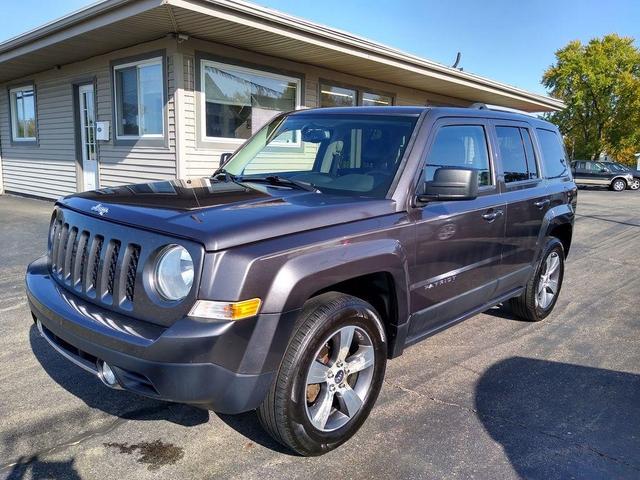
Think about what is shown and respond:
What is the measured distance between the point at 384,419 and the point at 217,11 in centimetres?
629

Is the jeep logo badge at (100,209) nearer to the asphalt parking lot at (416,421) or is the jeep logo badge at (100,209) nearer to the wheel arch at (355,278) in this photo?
the wheel arch at (355,278)

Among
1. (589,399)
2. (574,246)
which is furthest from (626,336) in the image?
(574,246)

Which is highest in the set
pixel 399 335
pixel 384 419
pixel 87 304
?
pixel 87 304

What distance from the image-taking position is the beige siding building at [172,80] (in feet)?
27.0

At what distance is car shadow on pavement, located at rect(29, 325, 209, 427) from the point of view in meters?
3.08

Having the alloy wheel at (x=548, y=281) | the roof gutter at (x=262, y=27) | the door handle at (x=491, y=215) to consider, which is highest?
the roof gutter at (x=262, y=27)

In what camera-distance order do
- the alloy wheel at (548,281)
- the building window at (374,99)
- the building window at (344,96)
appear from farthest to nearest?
the building window at (374,99)
the building window at (344,96)
the alloy wheel at (548,281)

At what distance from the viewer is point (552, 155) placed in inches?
195

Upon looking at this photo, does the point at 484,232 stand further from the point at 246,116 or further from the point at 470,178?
the point at 246,116

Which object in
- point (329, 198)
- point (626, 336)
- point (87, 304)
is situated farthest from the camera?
point (626, 336)

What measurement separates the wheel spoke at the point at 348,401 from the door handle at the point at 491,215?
1.64 metres

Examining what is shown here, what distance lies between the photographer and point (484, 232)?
12.3 ft

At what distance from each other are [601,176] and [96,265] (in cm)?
2891

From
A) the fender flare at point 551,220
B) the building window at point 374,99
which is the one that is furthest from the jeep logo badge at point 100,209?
the building window at point 374,99
